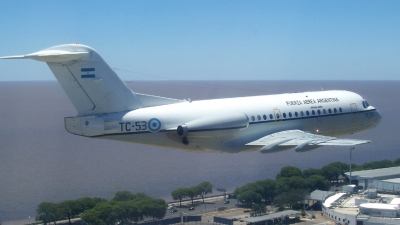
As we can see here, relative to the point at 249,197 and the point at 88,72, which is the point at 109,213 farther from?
the point at 88,72

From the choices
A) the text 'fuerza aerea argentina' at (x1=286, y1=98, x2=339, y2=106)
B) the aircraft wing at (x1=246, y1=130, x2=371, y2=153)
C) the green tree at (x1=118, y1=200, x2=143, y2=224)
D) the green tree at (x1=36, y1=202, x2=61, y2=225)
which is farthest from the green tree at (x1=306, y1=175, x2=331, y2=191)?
the green tree at (x1=36, y1=202, x2=61, y2=225)

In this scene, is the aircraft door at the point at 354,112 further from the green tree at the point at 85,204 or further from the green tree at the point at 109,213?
the green tree at the point at 85,204

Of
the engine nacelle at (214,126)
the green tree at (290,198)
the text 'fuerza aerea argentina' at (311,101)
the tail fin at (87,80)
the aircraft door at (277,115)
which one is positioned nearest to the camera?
the tail fin at (87,80)

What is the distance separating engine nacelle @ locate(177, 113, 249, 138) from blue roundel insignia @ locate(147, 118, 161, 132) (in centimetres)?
116

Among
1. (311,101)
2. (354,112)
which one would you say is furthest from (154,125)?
(354,112)

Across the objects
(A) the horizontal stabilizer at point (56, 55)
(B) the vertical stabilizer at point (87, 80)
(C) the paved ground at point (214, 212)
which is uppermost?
(A) the horizontal stabilizer at point (56, 55)

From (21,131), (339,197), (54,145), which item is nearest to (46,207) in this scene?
(339,197)

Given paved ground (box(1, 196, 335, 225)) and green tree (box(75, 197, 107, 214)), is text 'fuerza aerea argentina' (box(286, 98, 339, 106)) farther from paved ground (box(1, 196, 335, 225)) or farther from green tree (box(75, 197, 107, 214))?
green tree (box(75, 197, 107, 214))

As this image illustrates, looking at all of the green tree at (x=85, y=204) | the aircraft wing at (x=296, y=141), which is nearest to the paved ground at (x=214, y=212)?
the green tree at (x=85, y=204)

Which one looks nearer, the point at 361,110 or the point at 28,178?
the point at 361,110

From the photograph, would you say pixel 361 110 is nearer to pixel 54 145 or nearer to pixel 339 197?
pixel 339 197

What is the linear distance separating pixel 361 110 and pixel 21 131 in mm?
88191

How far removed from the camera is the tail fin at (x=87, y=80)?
80.3ft

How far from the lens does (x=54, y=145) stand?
8875cm
